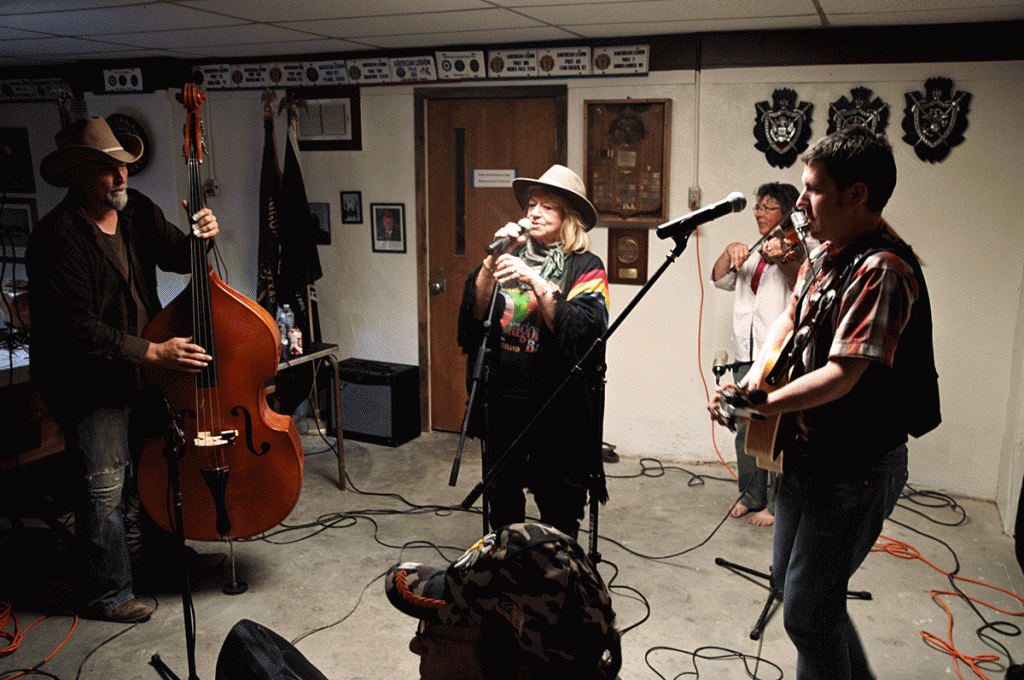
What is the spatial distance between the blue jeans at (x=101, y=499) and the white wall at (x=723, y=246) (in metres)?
2.39

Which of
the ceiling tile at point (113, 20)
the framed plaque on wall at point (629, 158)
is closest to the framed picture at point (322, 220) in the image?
the ceiling tile at point (113, 20)

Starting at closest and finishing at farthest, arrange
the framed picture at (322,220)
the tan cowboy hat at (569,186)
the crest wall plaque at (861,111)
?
→ 1. the tan cowboy hat at (569,186)
2. the crest wall plaque at (861,111)
3. the framed picture at (322,220)

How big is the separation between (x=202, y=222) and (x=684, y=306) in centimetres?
259

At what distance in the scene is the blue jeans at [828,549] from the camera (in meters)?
1.68

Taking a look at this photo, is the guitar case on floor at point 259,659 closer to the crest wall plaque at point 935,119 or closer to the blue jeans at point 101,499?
the blue jeans at point 101,499

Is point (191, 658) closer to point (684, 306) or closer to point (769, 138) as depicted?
point (684, 306)

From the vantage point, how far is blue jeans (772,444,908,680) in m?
1.68

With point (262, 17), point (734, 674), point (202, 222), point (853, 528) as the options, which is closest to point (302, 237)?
point (262, 17)

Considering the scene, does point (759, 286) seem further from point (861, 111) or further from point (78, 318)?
point (78, 318)

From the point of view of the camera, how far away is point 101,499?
2.68 metres

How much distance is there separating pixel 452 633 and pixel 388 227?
4017mm

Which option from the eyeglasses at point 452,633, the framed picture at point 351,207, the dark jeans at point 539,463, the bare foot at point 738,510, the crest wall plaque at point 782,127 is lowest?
the bare foot at point 738,510

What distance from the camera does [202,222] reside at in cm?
260

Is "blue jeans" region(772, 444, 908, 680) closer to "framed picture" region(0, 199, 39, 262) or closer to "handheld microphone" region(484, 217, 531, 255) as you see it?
"handheld microphone" region(484, 217, 531, 255)
